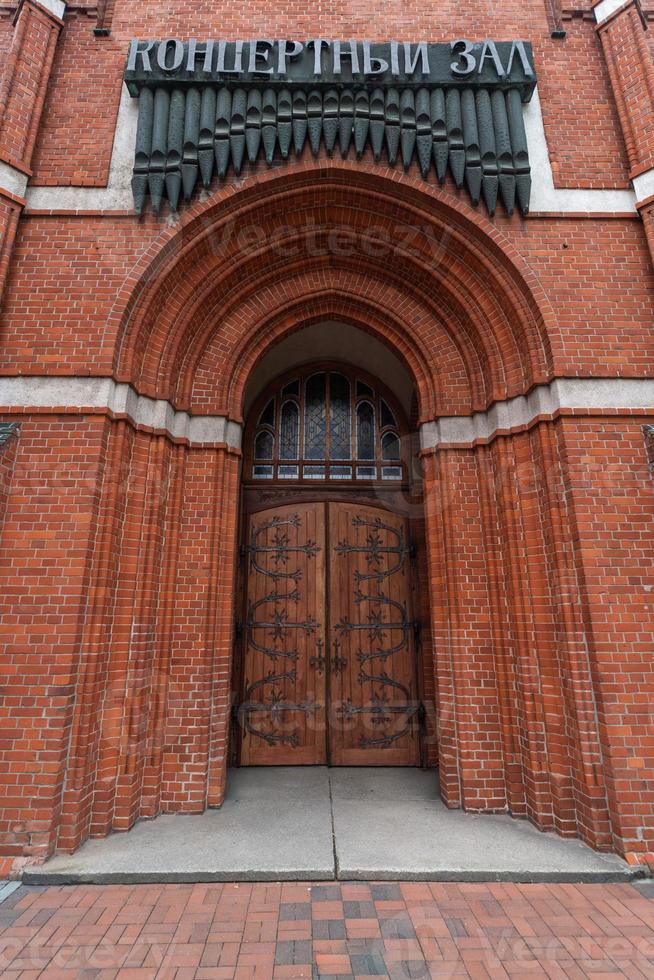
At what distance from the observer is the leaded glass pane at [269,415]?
6.02m

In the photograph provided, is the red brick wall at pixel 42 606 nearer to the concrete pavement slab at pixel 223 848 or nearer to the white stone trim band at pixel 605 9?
the concrete pavement slab at pixel 223 848

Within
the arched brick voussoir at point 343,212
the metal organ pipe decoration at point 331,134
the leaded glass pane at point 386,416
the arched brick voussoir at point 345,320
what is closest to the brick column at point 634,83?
the metal organ pipe decoration at point 331,134

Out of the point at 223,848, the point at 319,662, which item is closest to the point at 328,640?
the point at 319,662

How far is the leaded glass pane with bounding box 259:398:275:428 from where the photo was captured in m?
6.02

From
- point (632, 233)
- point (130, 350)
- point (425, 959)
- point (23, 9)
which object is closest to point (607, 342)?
point (632, 233)

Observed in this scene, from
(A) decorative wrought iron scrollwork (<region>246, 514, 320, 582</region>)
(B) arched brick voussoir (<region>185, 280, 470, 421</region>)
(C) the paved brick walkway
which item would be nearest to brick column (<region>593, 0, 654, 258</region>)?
(B) arched brick voussoir (<region>185, 280, 470, 421</region>)

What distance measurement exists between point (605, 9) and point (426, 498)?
18.2ft

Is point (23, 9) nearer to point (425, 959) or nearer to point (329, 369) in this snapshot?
point (329, 369)

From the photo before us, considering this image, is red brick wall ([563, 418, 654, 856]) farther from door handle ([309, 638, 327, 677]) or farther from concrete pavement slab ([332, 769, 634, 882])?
door handle ([309, 638, 327, 677])

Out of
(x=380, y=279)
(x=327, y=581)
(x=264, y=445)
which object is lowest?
(x=327, y=581)

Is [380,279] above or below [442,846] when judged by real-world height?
above

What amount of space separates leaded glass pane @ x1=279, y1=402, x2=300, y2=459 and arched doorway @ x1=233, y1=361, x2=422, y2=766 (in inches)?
0.5

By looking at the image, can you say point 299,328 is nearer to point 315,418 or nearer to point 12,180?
point 315,418

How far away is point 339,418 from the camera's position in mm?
6062
